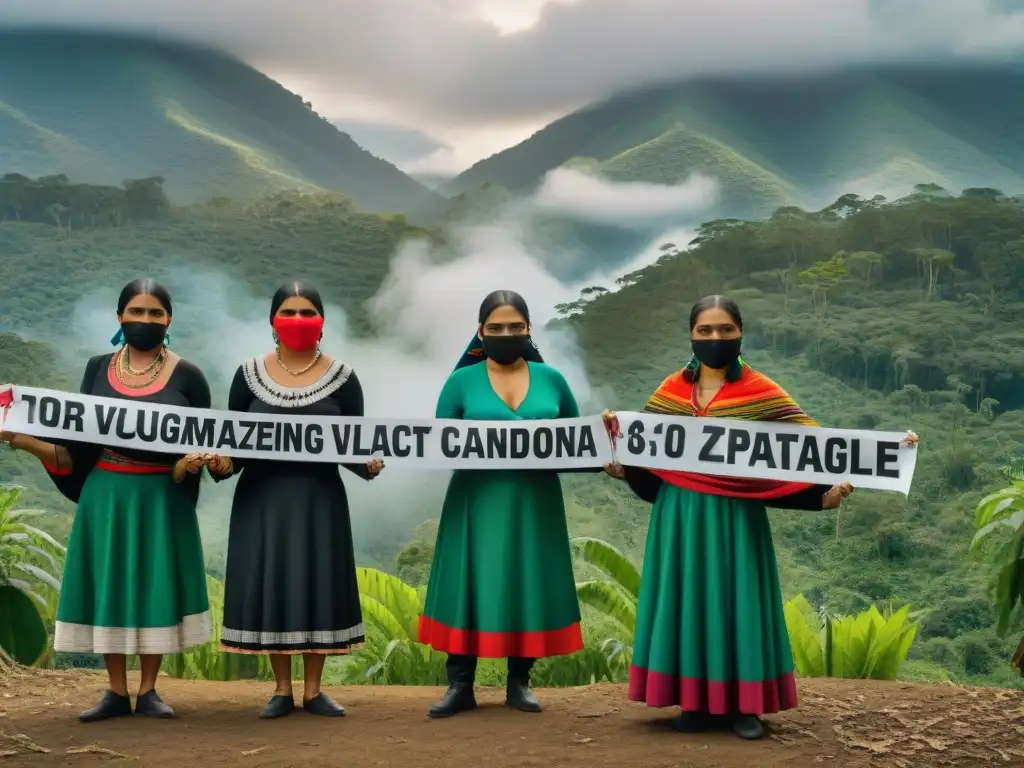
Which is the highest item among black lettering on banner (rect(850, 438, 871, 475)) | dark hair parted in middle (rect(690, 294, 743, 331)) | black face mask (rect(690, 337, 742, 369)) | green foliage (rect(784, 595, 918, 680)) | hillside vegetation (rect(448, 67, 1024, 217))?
hillside vegetation (rect(448, 67, 1024, 217))

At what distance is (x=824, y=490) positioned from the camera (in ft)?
17.7

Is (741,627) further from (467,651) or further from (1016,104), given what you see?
(1016,104)

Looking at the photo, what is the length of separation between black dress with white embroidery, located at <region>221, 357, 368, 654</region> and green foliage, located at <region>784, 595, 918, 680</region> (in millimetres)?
3215

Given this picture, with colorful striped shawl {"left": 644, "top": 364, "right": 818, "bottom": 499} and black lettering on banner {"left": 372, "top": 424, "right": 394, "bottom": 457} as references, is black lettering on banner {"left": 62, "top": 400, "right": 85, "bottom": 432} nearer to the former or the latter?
black lettering on banner {"left": 372, "top": 424, "right": 394, "bottom": 457}

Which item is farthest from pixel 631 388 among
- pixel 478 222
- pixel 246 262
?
pixel 246 262

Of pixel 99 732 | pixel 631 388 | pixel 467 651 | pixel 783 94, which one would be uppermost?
pixel 783 94

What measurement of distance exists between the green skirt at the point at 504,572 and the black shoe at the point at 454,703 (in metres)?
0.24

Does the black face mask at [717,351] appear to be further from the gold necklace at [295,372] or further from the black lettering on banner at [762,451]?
the gold necklace at [295,372]

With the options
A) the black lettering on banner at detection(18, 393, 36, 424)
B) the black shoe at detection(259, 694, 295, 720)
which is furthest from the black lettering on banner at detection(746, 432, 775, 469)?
the black lettering on banner at detection(18, 393, 36, 424)

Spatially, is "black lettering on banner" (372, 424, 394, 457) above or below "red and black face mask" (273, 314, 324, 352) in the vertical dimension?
below

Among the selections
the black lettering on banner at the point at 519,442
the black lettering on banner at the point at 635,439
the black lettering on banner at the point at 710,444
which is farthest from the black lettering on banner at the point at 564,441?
the black lettering on banner at the point at 710,444

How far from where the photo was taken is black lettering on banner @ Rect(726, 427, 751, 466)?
17.5ft

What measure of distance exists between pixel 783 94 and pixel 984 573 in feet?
27.5

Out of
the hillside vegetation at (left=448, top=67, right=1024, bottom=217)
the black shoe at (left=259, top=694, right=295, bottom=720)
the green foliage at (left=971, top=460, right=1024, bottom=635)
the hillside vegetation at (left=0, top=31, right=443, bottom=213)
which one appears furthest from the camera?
the hillside vegetation at (left=0, top=31, right=443, bottom=213)
